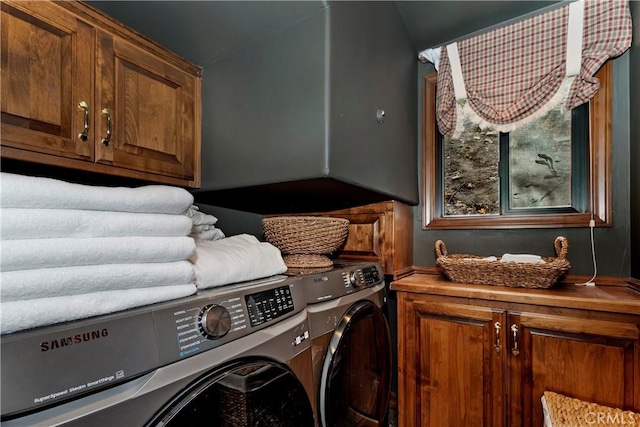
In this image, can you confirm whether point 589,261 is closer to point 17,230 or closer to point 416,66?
point 416,66

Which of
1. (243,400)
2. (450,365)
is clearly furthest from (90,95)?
(450,365)

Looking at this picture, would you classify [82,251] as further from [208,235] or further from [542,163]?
[542,163]

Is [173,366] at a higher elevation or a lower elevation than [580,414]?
higher

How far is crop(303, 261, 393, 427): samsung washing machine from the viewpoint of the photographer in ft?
3.24

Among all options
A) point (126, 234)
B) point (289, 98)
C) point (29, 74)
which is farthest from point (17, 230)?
point (289, 98)

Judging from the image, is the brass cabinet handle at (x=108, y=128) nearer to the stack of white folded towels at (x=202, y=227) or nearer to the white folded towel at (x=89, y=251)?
the stack of white folded towels at (x=202, y=227)

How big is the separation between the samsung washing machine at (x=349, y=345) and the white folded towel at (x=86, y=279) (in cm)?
44

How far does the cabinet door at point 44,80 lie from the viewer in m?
0.85

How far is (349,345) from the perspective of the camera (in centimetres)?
114

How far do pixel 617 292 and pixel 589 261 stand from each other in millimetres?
226

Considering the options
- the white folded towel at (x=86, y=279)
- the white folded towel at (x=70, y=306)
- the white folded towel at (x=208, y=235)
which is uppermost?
the white folded towel at (x=208, y=235)

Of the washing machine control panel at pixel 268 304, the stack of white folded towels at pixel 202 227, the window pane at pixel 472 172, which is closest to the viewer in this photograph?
the washing machine control panel at pixel 268 304

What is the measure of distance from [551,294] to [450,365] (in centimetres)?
51

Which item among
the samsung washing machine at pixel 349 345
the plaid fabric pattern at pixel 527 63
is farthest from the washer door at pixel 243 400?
the plaid fabric pattern at pixel 527 63
